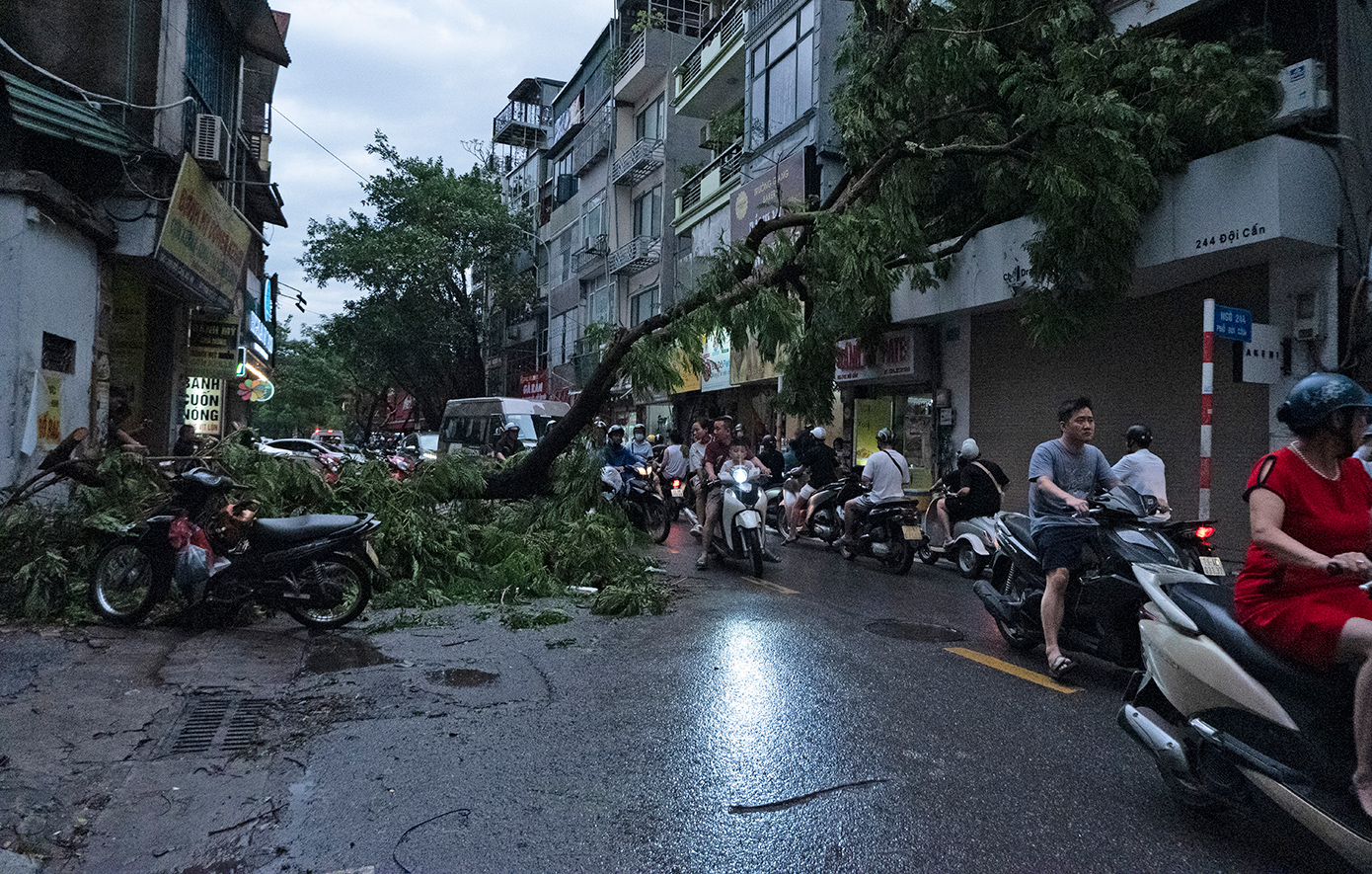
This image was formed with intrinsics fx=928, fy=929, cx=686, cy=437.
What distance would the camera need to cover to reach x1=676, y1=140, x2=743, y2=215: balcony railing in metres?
23.2

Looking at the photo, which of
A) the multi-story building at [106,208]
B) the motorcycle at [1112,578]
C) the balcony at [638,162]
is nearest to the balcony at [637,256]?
the balcony at [638,162]

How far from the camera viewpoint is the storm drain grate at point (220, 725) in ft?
14.2

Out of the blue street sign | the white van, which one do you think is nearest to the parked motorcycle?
the blue street sign

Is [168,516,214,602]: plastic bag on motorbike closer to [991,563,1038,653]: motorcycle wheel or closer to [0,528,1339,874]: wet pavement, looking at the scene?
[0,528,1339,874]: wet pavement

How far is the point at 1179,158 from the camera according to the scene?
11.5 meters

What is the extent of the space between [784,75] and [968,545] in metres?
14.0

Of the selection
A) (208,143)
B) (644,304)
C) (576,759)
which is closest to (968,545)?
(576,759)

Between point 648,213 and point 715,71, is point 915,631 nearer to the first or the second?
point 715,71

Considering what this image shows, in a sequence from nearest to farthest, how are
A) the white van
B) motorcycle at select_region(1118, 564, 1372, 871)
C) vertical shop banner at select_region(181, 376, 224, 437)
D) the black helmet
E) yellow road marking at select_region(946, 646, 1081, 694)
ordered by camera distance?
1. motorcycle at select_region(1118, 564, 1372, 871)
2. the black helmet
3. yellow road marking at select_region(946, 646, 1081, 694)
4. the white van
5. vertical shop banner at select_region(181, 376, 224, 437)

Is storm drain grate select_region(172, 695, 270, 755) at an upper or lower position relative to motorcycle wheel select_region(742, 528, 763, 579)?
lower

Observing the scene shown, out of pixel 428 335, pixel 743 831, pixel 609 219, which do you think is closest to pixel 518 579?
pixel 743 831

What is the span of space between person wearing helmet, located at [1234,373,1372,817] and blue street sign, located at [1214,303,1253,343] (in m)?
7.26

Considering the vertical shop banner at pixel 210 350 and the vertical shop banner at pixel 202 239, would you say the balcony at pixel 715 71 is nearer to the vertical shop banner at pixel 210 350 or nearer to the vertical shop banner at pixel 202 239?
the vertical shop banner at pixel 202 239

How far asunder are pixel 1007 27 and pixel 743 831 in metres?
12.8
